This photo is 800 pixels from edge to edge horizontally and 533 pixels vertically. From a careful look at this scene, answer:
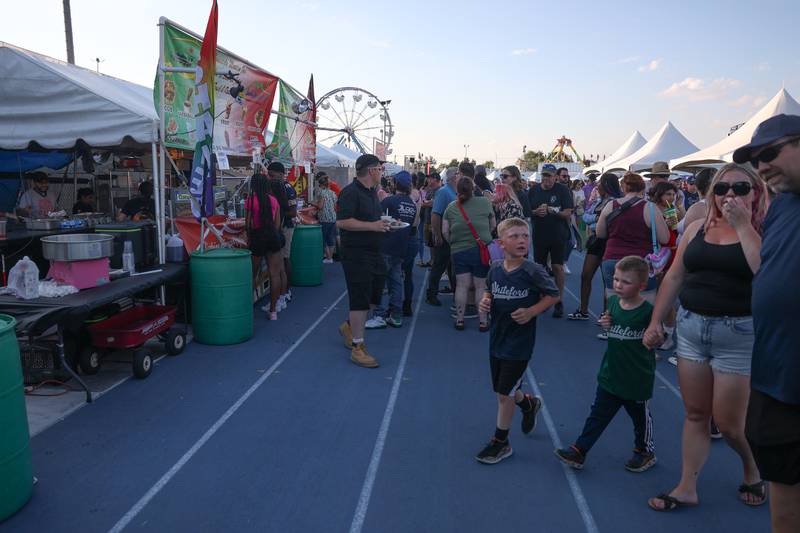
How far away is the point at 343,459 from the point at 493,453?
3.18 feet

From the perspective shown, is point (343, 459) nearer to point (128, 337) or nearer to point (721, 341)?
point (721, 341)

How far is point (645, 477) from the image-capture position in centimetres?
339

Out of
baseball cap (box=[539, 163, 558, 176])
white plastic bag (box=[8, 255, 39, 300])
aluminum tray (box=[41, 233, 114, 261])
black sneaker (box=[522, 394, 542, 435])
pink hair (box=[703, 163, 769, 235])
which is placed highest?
baseball cap (box=[539, 163, 558, 176])

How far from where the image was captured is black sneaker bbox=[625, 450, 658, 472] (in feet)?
11.3

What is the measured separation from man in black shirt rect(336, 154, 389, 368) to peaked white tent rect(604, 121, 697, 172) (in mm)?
17428

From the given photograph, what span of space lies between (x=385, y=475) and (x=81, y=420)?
2.36 metres

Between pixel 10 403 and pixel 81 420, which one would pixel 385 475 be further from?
pixel 81 420

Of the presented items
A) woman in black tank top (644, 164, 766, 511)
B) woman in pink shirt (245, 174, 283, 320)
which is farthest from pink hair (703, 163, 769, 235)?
woman in pink shirt (245, 174, 283, 320)

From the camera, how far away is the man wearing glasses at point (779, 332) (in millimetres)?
1721

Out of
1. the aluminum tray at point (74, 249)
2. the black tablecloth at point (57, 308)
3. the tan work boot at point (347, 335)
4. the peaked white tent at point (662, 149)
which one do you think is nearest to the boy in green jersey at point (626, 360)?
the tan work boot at point (347, 335)

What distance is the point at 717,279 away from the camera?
2.69 metres

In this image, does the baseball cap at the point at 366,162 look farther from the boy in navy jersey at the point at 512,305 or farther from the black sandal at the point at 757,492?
the black sandal at the point at 757,492

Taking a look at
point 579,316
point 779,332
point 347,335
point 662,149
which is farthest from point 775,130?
point 662,149

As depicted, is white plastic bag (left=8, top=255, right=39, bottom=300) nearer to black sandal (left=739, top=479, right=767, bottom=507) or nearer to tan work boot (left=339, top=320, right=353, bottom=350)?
tan work boot (left=339, top=320, right=353, bottom=350)
